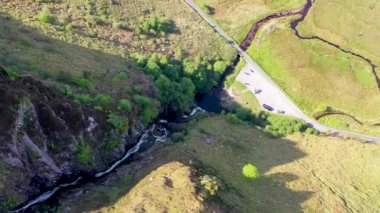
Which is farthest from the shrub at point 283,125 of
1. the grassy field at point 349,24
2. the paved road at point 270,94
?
the grassy field at point 349,24

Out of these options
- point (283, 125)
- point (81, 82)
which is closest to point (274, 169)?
point (283, 125)

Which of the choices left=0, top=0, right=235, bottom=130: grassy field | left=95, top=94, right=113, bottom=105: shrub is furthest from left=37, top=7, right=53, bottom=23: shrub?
left=95, top=94, right=113, bottom=105: shrub

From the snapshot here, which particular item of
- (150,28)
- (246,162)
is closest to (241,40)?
(150,28)

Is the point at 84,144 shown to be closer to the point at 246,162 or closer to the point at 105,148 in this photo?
the point at 105,148

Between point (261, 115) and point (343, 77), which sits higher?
point (343, 77)

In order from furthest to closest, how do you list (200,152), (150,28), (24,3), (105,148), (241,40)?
(241,40)
(150,28)
(24,3)
(200,152)
(105,148)

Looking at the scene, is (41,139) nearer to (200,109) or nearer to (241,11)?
(200,109)

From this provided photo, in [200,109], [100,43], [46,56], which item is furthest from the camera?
[200,109]

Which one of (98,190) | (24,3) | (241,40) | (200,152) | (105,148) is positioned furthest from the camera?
(241,40)
